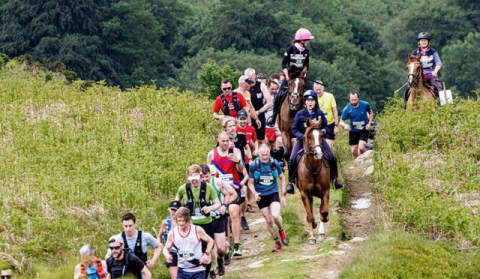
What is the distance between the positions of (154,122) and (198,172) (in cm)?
1013

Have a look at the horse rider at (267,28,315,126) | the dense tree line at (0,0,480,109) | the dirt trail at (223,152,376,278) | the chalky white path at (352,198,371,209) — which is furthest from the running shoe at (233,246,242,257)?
the dense tree line at (0,0,480,109)

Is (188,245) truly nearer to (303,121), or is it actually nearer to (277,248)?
(277,248)

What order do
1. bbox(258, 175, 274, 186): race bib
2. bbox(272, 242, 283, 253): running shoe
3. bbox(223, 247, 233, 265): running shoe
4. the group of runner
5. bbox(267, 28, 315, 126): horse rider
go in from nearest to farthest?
1. the group of runner
2. bbox(223, 247, 233, 265): running shoe
3. bbox(258, 175, 274, 186): race bib
4. bbox(272, 242, 283, 253): running shoe
5. bbox(267, 28, 315, 126): horse rider

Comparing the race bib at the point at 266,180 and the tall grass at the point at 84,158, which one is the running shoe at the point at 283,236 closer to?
the race bib at the point at 266,180

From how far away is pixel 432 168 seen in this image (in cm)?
2230

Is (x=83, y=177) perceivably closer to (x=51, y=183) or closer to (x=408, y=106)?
(x=51, y=183)

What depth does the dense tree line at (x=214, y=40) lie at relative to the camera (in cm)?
6988

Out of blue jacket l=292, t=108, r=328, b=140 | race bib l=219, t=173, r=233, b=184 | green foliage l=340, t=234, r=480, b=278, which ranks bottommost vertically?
green foliage l=340, t=234, r=480, b=278

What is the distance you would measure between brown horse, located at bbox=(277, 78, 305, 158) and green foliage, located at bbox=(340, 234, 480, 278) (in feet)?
14.6

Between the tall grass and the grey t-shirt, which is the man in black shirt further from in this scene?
the tall grass

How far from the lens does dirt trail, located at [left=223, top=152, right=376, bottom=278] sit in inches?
711

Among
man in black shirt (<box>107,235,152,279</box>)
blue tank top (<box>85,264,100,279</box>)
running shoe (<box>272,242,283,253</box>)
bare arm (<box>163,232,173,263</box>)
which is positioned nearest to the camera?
man in black shirt (<box>107,235,152,279</box>)

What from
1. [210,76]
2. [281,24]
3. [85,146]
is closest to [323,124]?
[85,146]

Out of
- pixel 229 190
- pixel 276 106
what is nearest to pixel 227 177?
pixel 229 190
